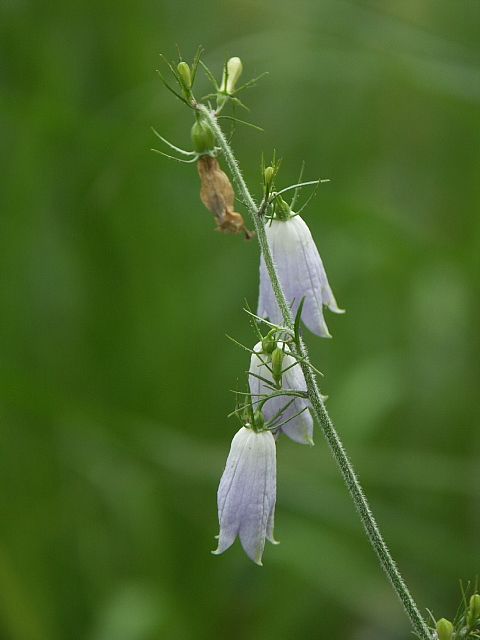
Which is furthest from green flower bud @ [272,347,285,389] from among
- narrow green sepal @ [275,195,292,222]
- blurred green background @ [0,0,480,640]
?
blurred green background @ [0,0,480,640]

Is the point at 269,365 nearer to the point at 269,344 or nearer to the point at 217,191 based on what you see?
the point at 269,344

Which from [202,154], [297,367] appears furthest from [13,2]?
[297,367]

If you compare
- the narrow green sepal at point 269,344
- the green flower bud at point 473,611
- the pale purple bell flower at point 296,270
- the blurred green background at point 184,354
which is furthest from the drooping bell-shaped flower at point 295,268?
the blurred green background at point 184,354

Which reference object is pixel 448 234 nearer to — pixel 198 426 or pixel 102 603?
pixel 198 426

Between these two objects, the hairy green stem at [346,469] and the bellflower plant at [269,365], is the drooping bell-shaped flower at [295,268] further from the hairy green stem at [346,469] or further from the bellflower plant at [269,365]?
the hairy green stem at [346,469]

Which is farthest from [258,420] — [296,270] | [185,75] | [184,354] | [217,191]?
[184,354]

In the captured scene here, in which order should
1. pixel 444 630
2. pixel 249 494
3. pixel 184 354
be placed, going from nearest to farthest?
pixel 444 630 < pixel 249 494 < pixel 184 354
